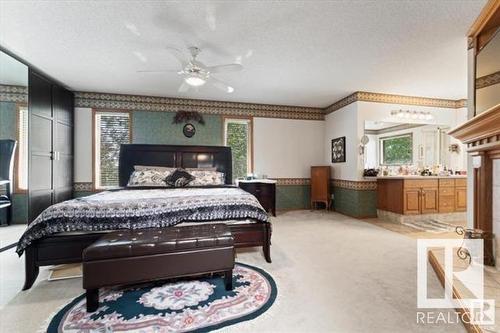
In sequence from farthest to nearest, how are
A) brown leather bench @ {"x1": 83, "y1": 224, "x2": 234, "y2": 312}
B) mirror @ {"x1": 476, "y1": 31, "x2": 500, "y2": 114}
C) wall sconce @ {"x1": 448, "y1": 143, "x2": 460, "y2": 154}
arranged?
wall sconce @ {"x1": 448, "y1": 143, "x2": 460, "y2": 154}
mirror @ {"x1": 476, "y1": 31, "x2": 500, "y2": 114}
brown leather bench @ {"x1": 83, "y1": 224, "x2": 234, "y2": 312}

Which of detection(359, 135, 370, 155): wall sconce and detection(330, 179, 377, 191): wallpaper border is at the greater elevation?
detection(359, 135, 370, 155): wall sconce

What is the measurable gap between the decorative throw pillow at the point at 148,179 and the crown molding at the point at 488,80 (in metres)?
4.69

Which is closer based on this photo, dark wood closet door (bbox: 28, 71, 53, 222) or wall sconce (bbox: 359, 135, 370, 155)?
dark wood closet door (bbox: 28, 71, 53, 222)

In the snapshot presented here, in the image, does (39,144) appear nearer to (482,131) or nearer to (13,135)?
(13,135)

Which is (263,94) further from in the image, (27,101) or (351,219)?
(27,101)

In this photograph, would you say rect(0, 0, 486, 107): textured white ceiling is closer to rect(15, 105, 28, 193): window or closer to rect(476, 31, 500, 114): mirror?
rect(476, 31, 500, 114): mirror

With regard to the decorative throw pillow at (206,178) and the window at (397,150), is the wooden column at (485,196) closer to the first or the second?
the window at (397,150)

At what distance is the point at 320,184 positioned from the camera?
5867 mm

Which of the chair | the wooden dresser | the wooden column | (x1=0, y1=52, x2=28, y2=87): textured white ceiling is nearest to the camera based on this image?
the wooden column

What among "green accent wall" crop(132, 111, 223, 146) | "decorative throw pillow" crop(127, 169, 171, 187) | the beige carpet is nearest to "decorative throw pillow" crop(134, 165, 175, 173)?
"decorative throw pillow" crop(127, 169, 171, 187)

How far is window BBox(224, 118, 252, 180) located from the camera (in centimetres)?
584

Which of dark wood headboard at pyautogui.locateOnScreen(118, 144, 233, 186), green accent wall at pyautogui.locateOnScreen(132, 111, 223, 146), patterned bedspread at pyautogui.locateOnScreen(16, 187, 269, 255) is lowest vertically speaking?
patterned bedspread at pyautogui.locateOnScreen(16, 187, 269, 255)

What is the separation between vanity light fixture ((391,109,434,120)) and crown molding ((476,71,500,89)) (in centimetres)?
270

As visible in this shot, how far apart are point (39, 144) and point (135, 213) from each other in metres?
2.93
